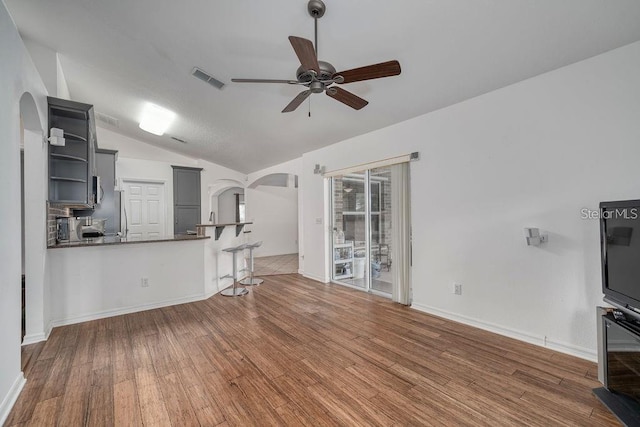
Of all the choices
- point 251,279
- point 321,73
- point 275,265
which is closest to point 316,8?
point 321,73

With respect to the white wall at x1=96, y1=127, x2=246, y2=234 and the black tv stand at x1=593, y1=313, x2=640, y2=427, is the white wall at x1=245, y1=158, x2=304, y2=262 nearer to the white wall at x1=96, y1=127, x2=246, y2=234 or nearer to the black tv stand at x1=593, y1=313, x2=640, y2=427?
the white wall at x1=96, y1=127, x2=246, y2=234

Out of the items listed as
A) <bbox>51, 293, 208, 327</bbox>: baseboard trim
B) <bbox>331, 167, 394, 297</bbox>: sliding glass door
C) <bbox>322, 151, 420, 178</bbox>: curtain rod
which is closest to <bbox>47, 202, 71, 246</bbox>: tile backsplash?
<bbox>51, 293, 208, 327</bbox>: baseboard trim

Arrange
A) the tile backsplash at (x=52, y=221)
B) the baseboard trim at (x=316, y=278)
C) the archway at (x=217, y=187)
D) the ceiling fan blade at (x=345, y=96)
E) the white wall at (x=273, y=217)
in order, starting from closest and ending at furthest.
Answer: the ceiling fan blade at (x=345, y=96), the tile backsplash at (x=52, y=221), the baseboard trim at (x=316, y=278), the archway at (x=217, y=187), the white wall at (x=273, y=217)

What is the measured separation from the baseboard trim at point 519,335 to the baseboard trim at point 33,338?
4340 mm

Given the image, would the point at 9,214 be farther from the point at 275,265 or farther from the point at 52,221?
the point at 275,265

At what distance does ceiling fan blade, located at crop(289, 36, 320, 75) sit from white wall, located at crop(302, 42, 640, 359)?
7.09ft

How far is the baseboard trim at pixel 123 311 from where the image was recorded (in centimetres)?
334

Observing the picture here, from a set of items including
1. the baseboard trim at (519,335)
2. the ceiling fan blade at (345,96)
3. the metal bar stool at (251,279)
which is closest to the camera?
the ceiling fan blade at (345,96)

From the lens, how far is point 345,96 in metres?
2.37

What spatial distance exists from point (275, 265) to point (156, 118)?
4162mm

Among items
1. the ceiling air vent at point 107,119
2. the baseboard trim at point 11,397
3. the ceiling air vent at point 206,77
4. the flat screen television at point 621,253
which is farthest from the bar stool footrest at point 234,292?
the flat screen television at point 621,253

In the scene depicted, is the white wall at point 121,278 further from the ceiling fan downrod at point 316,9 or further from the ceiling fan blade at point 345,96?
the ceiling fan downrod at point 316,9

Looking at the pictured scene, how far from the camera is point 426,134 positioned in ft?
11.7

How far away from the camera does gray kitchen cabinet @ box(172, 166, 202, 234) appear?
6832mm
